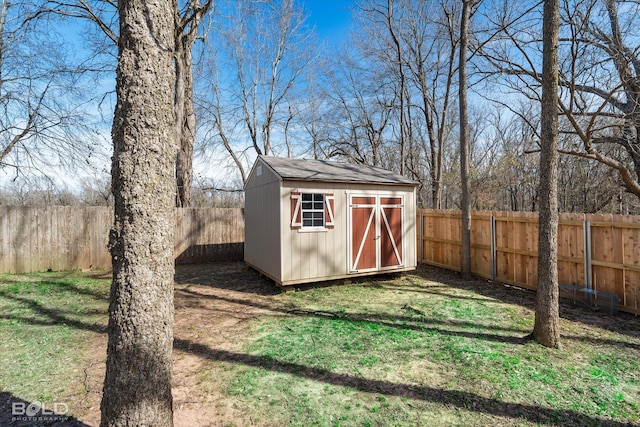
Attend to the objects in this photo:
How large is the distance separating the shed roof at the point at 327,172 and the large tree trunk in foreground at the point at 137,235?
4.28m

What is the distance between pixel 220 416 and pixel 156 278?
4.53 ft

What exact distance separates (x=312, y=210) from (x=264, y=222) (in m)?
1.37

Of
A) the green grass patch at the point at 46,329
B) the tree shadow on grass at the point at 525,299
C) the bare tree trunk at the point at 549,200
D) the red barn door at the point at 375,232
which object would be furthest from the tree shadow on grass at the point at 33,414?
the tree shadow on grass at the point at 525,299

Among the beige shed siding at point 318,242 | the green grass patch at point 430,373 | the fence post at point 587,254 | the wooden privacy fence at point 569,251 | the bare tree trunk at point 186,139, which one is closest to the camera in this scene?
the green grass patch at point 430,373

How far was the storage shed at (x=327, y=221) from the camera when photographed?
6.39 m

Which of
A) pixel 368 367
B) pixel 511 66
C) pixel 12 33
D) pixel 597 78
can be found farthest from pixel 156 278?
pixel 12 33

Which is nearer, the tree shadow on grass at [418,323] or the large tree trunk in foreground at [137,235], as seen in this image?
the large tree trunk in foreground at [137,235]

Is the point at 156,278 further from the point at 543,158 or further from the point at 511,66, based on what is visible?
the point at 511,66

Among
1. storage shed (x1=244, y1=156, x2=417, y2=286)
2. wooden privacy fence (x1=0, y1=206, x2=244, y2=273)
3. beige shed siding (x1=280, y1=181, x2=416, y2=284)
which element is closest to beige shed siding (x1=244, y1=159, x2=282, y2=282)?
storage shed (x1=244, y1=156, x2=417, y2=286)

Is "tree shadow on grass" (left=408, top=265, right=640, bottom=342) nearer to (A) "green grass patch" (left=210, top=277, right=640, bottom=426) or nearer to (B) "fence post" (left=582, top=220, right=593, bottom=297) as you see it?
(A) "green grass patch" (left=210, top=277, right=640, bottom=426)

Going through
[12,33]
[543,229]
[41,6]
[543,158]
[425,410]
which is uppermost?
[41,6]

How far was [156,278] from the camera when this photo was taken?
1.99 metres

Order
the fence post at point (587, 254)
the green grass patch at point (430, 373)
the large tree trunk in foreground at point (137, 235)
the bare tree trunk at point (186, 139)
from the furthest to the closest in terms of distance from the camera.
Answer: the bare tree trunk at point (186, 139) < the fence post at point (587, 254) < the green grass patch at point (430, 373) < the large tree trunk in foreground at point (137, 235)

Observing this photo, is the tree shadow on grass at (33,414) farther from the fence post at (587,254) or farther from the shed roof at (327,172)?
the fence post at (587,254)
